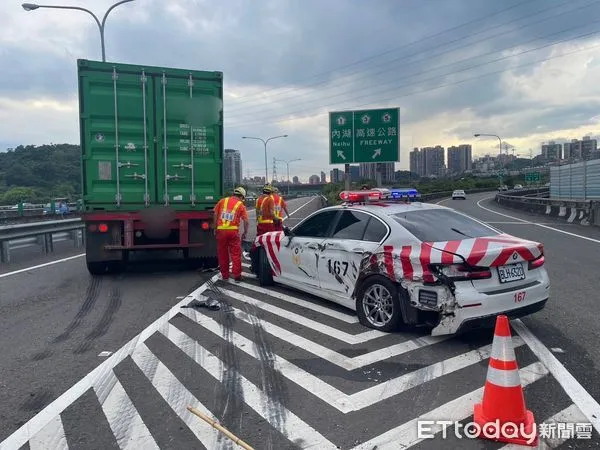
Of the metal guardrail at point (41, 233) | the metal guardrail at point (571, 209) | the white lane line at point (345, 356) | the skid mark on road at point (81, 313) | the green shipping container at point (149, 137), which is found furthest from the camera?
the metal guardrail at point (571, 209)

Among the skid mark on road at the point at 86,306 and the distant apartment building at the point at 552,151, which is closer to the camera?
the skid mark on road at the point at 86,306

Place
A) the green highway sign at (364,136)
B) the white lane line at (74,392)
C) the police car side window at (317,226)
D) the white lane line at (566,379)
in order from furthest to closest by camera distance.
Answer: the green highway sign at (364,136) → the police car side window at (317,226) → the white lane line at (566,379) → the white lane line at (74,392)

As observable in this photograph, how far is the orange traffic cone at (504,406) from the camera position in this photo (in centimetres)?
334

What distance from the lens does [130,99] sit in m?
9.18

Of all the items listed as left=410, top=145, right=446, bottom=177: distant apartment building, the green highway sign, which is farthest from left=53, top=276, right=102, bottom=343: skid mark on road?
left=410, top=145, right=446, bottom=177: distant apartment building

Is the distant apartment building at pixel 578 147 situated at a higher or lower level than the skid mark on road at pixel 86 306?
higher

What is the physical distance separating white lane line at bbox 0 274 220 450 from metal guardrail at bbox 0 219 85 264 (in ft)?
25.7

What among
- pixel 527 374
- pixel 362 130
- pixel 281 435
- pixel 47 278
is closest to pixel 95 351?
pixel 281 435

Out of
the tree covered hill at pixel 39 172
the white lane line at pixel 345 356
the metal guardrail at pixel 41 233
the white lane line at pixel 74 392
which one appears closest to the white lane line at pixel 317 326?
the white lane line at pixel 345 356

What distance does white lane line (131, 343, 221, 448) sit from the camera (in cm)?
346

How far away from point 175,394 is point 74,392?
839 millimetres

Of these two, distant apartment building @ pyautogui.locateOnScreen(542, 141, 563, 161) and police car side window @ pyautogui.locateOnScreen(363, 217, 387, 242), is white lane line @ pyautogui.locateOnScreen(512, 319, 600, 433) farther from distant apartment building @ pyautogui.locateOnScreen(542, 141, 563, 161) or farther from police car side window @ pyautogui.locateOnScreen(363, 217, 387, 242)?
distant apartment building @ pyautogui.locateOnScreen(542, 141, 563, 161)

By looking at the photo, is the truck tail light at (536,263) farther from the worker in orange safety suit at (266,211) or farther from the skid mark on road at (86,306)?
the worker in orange safety suit at (266,211)

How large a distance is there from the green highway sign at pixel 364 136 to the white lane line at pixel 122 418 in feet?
43.3
